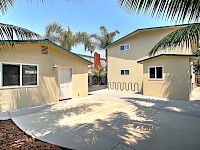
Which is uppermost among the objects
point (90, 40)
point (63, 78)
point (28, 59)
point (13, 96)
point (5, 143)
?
point (90, 40)

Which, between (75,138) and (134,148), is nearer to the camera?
(134,148)

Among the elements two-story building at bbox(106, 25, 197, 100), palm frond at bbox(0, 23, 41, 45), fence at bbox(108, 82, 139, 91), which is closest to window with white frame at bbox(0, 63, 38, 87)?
palm frond at bbox(0, 23, 41, 45)

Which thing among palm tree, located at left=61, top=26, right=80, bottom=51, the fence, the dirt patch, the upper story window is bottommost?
the dirt patch

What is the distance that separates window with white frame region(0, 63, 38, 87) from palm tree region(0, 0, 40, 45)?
346 cm

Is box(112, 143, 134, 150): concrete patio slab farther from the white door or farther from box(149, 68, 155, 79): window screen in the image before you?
box(149, 68, 155, 79): window screen

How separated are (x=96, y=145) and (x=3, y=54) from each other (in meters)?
6.40

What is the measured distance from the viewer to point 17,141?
376cm

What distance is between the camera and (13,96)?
693cm

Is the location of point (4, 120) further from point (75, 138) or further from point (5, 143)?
point (75, 138)

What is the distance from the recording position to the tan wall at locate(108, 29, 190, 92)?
13523mm

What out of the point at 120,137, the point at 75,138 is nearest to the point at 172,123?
the point at 120,137

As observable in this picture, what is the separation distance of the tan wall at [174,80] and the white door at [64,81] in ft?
22.3

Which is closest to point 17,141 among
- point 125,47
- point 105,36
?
point 125,47

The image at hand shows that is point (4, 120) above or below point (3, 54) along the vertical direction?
below
